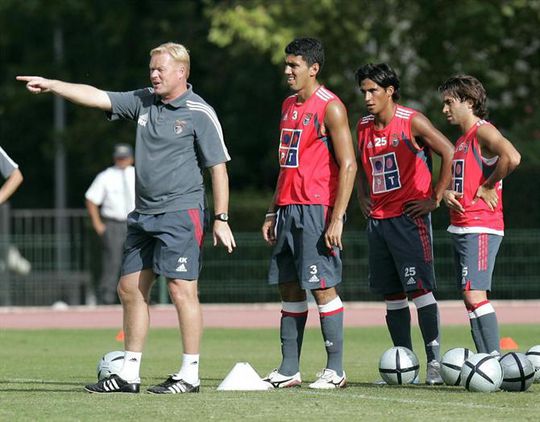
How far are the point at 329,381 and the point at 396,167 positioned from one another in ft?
5.82

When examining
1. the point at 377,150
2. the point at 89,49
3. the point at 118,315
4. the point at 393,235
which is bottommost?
the point at 118,315

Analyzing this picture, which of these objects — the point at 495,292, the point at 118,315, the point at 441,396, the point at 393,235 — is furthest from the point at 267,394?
the point at 495,292

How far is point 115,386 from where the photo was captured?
9.51m

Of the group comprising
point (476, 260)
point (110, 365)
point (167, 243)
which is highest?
point (167, 243)

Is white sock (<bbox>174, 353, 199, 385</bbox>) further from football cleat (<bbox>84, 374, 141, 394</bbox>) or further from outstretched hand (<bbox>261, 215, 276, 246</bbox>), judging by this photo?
outstretched hand (<bbox>261, 215, 276, 246</bbox>)

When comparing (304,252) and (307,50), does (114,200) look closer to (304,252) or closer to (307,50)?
(307,50)

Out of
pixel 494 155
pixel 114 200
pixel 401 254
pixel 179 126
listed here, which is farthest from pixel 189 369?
pixel 114 200

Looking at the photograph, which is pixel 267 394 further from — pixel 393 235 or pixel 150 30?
pixel 150 30

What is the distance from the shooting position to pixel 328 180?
401 inches

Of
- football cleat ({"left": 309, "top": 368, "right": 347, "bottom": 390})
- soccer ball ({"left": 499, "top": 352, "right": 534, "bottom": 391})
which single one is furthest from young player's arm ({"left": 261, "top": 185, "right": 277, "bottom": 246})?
soccer ball ({"left": 499, "top": 352, "right": 534, "bottom": 391})

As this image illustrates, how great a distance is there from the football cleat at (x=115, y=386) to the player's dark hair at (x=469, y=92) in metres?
3.25

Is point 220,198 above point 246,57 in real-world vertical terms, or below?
Answer: below

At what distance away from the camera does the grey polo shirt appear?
9.55 meters

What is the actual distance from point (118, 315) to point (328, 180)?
11224mm
